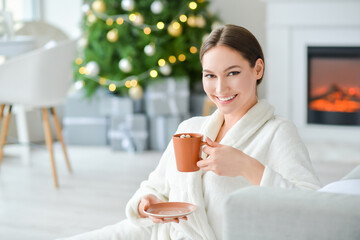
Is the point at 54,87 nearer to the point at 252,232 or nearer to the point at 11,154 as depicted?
the point at 11,154

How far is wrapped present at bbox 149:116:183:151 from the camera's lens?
4.71m

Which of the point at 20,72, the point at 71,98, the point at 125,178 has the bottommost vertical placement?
the point at 125,178

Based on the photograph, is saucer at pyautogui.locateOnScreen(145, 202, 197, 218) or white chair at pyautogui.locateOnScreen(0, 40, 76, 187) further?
white chair at pyautogui.locateOnScreen(0, 40, 76, 187)

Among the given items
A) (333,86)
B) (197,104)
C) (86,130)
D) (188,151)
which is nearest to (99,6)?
(86,130)

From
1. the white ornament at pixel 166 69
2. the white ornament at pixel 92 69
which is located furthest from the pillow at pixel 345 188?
the white ornament at pixel 92 69

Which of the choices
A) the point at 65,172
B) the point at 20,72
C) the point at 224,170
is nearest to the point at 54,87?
the point at 20,72

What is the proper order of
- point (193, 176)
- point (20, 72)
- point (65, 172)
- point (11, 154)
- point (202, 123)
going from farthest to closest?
point (11, 154), point (65, 172), point (20, 72), point (202, 123), point (193, 176)

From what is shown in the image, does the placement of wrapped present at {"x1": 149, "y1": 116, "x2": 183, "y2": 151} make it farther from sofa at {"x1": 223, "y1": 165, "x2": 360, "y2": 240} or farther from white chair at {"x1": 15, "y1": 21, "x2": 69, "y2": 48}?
sofa at {"x1": 223, "y1": 165, "x2": 360, "y2": 240}

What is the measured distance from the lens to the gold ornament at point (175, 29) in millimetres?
4656

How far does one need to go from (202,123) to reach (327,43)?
348 centimetres

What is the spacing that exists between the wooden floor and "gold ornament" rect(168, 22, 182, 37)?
100cm

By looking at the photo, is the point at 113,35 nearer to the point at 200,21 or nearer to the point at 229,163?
the point at 200,21

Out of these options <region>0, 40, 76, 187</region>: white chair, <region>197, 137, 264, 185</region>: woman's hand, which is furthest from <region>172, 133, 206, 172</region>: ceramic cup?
<region>0, 40, 76, 187</region>: white chair

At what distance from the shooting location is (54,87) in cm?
368
